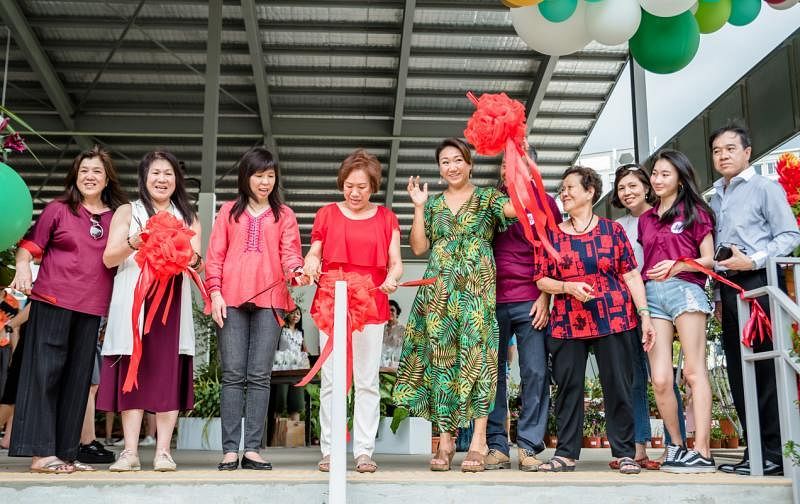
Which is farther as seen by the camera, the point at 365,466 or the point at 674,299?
the point at 674,299

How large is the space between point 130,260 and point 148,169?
40 cm

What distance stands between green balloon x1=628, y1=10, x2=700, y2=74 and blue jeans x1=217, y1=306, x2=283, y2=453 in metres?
2.15

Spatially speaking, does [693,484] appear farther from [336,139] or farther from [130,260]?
[336,139]

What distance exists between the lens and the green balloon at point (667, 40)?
3.64 metres

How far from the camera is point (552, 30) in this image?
3.69 meters

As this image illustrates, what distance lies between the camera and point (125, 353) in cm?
320

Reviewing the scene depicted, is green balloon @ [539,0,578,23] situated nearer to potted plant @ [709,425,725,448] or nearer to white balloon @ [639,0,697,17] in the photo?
white balloon @ [639,0,697,17]

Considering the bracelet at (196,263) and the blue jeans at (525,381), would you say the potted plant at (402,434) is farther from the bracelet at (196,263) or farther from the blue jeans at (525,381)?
the bracelet at (196,263)

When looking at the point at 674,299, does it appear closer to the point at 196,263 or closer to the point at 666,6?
the point at 666,6

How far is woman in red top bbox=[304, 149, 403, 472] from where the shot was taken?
330cm

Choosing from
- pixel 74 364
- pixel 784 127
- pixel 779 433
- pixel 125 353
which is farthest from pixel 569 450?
pixel 784 127

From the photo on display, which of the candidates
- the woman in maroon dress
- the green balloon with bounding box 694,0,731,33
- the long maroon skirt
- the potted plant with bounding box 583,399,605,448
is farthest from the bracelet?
the potted plant with bounding box 583,399,605,448

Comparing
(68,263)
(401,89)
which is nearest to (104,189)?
(68,263)

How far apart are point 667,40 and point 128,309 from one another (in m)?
2.68
